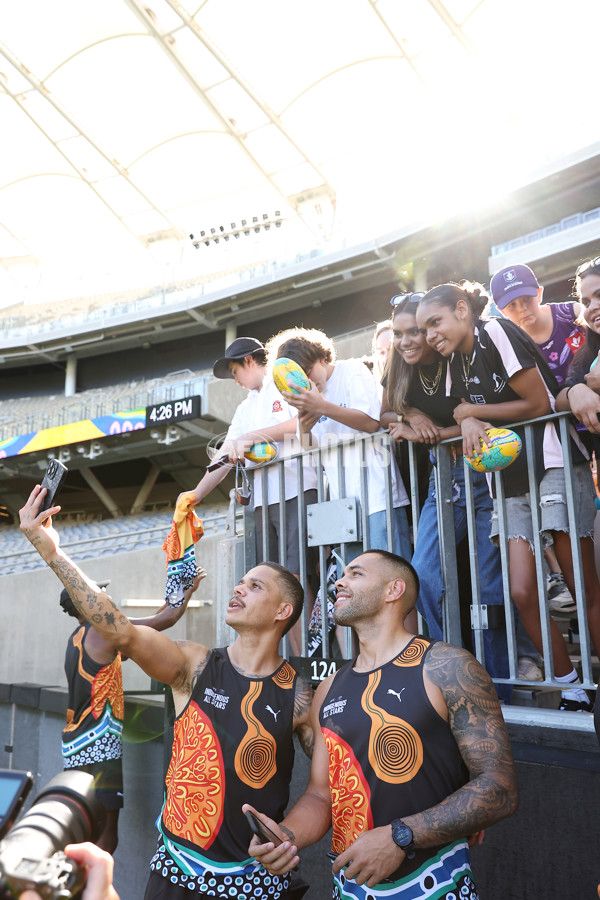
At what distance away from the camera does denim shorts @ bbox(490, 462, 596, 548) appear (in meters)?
3.42

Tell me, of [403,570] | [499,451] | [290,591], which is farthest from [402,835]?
[499,451]

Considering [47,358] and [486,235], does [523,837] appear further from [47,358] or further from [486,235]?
[47,358]

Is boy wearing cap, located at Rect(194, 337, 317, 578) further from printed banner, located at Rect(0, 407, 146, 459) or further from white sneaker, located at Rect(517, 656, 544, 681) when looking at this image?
printed banner, located at Rect(0, 407, 146, 459)

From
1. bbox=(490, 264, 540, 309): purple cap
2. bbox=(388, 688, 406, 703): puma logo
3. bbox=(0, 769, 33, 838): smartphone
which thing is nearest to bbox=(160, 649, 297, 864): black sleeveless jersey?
bbox=(388, 688, 406, 703): puma logo

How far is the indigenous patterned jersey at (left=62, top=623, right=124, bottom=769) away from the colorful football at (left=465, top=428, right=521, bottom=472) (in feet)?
10.1

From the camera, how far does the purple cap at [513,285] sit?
13.4 ft

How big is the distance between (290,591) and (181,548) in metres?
1.15

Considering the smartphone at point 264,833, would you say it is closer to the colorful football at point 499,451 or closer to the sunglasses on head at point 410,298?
the colorful football at point 499,451

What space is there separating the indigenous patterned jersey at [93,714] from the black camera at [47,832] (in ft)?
13.4

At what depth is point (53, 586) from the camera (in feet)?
42.7

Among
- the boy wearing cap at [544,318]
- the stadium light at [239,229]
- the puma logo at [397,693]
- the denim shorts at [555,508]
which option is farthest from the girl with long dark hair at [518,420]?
the stadium light at [239,229]

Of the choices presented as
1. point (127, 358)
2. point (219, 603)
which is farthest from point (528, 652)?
point (127, 358)

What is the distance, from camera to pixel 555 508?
3439mm

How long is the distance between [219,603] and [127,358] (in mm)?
29353
